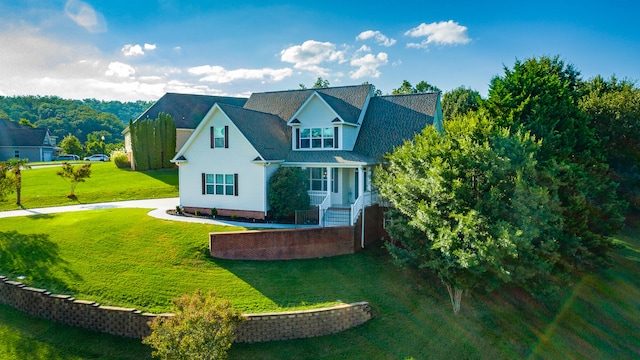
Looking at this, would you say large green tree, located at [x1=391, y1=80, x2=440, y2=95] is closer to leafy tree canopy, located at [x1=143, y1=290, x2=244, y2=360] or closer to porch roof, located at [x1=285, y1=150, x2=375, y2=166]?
porch roof, located at [x1=285, y1=150, x2=375, y2=166]

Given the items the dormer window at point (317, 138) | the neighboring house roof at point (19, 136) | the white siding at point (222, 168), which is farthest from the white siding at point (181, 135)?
the neighboring house roof at point (19, 136)

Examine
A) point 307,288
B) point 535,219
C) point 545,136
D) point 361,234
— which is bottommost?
point 307,288

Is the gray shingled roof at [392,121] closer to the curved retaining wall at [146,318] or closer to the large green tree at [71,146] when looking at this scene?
the curved retaining wall at [146,318]

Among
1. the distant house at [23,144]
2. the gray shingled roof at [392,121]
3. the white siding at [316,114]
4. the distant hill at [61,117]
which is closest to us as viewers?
the gray shingled roof at [392,121]

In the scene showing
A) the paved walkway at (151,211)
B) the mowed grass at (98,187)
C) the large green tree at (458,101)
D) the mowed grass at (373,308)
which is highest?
the large green tree at (458,101)

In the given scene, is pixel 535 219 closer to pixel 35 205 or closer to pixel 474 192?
pixel 474 192

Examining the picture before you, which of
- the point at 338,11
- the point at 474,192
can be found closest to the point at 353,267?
the point at 474,192
